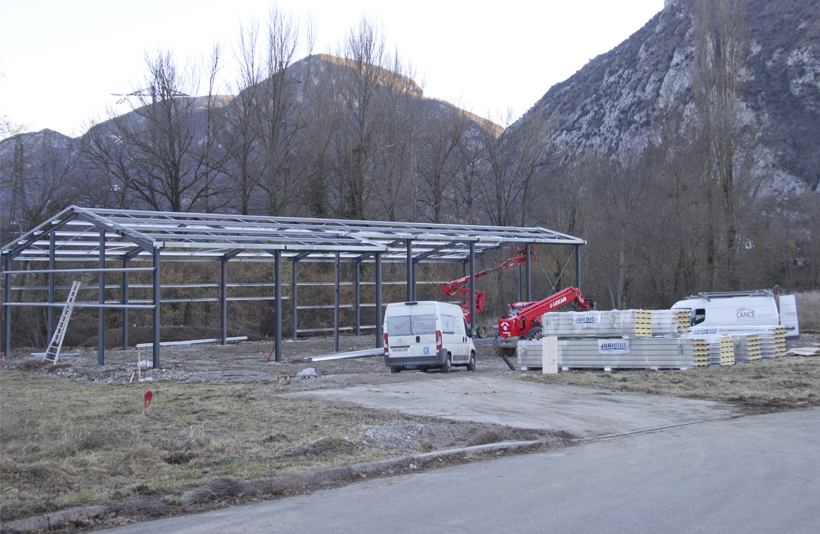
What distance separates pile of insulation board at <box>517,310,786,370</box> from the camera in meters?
19.3

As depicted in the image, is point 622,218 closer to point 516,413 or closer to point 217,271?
point 217,271

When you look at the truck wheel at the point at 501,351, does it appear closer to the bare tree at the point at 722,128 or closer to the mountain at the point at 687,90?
the bare tree at the point at 722,128

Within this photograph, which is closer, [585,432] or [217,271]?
[585,432]

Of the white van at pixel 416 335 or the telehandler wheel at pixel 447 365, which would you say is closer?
the white van at pixel 416 335

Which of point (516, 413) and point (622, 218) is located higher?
point (622, 218)

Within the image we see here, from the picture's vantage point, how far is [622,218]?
4556cm

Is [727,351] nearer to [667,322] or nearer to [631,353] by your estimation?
[667,322]

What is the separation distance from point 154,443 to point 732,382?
45.1 feet

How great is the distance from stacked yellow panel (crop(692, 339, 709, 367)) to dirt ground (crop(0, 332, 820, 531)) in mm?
383

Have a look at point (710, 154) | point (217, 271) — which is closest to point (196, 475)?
point (217, 271)

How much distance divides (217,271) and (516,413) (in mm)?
25377

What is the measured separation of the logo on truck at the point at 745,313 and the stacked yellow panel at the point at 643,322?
9695 millimetres

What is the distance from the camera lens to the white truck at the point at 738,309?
26.7m

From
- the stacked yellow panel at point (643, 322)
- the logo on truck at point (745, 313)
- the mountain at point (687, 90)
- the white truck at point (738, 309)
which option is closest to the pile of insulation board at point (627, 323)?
the stacked yellow panel at point (643, 322)
